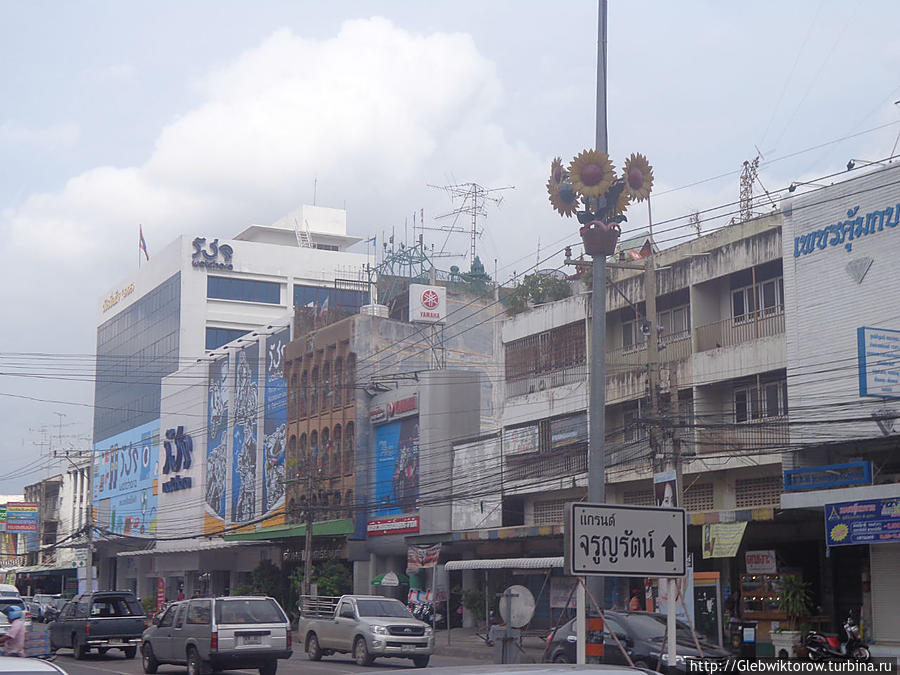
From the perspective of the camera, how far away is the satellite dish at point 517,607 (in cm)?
1464

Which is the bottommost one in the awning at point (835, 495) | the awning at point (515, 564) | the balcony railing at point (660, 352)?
the awning at point (515, 564)

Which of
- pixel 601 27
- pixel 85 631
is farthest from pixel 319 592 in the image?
pixel 601 27

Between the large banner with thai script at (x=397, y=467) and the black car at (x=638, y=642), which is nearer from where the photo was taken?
the black car at (x=638, y=642)

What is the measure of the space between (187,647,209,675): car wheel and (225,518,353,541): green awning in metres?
27.3

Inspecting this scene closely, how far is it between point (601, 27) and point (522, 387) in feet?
76.3

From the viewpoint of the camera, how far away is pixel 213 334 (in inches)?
3371

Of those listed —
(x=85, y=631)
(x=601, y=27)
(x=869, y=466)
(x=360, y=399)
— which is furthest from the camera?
(x=360, y=399)

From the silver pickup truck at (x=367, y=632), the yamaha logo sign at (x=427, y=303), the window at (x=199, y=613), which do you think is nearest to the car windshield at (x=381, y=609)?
the silver pickup truck at (x=367, y=632)

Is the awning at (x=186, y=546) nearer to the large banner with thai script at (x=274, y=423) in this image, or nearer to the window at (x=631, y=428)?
the large banner with thai script at (x=274, y=423)

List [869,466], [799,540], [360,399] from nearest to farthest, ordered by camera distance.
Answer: [869,466] < [799,540] < [360,399]

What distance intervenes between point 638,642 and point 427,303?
3776cm

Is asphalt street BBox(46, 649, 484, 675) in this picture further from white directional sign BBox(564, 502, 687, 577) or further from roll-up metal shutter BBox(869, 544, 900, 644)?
white directional sign BBox(564, 502, 687, 577)

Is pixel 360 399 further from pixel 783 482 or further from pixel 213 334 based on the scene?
pixel 213 334

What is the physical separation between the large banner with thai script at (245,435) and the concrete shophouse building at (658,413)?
2088 cm
